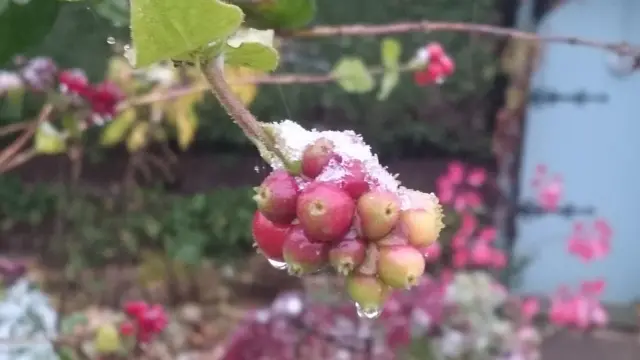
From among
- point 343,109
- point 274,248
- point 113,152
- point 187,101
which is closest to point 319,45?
point 343,109

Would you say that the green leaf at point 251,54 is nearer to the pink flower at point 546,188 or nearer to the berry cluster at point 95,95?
the berry cluster at point 95,95

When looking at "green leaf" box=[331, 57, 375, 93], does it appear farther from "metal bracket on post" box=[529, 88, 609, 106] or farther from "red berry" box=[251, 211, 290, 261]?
"metal bracket on post" box=[529, 88, 609, 106]

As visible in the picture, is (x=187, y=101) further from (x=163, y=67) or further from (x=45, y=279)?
(x=45, y=279)

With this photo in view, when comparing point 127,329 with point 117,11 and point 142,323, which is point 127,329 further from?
point 117,11

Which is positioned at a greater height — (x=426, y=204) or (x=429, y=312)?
(x=426, y=204)

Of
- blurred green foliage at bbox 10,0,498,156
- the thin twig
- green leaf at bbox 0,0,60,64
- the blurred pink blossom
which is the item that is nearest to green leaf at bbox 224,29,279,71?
green leaf at bbox 0,0,60,64

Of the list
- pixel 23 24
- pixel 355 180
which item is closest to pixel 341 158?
pixel 355 180
